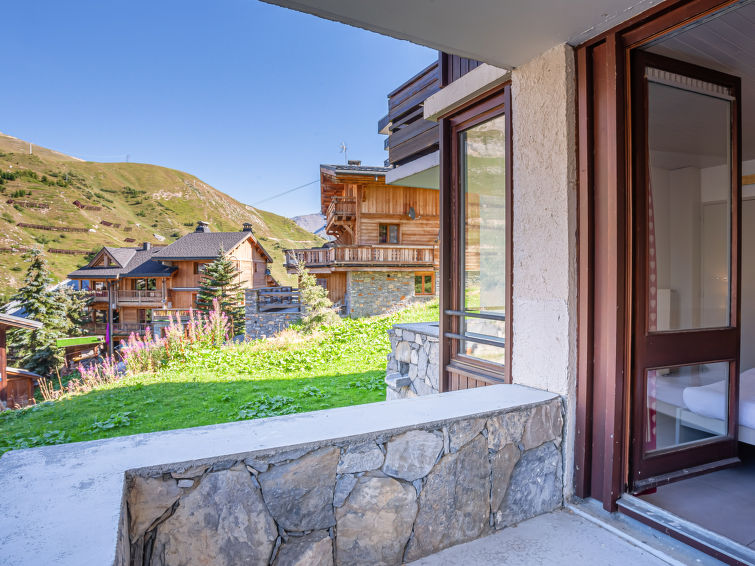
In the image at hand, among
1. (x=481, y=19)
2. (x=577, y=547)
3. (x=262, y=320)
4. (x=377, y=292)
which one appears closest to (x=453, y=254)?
(x=481, y=19)

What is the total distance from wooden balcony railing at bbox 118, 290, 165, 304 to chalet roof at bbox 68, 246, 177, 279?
1030 mm

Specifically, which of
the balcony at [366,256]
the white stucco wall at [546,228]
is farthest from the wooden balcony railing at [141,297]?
the white stucco wall at [546,228]

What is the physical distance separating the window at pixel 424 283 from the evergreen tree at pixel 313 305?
513 cm

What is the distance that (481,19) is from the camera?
1653mm

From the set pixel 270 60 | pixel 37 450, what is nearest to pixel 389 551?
pixel 37 450

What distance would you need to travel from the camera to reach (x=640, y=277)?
1873mm

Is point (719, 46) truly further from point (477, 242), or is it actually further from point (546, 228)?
point (477, 242)

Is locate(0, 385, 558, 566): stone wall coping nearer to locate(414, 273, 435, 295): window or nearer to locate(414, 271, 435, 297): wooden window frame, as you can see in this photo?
locate(414, 271, 435, 297): wooden window frame

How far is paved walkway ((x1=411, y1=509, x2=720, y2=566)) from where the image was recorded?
5.09 ft

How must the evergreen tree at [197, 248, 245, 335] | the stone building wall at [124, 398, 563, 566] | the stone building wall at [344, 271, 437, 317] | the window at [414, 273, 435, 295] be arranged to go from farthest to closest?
the evergreen tree at [197, 248, 245, 335] < the window at [414, 273, 435, 295] < the stone building wall at [344, 271, 437, 317] < the stone building wall at [124, 398, 563, 566]

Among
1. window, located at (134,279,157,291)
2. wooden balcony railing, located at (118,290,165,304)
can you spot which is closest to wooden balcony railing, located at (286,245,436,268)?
wooden balcony railing, located at (118,290,165,304)

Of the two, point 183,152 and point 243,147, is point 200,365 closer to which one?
point 243,147

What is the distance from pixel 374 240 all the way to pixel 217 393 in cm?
1123

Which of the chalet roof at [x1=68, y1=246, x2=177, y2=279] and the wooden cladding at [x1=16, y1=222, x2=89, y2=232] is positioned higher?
the wooden cladding at [x1=16, y1=222, x2=89, y2=232]
